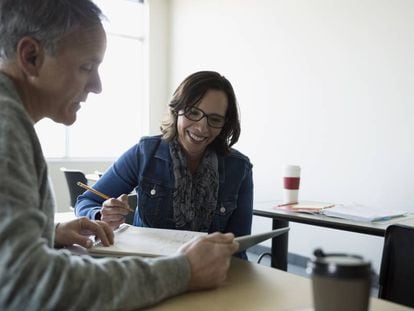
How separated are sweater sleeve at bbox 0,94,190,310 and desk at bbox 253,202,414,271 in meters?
1.25

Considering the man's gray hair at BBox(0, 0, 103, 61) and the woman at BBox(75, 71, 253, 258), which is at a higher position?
the man's gray hair at BBox(0, 0, 103, 61)

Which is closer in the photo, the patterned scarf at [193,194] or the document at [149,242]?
the document at [149,242]

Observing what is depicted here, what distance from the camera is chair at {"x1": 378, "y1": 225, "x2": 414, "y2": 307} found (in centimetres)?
129

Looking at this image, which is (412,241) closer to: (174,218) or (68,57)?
(174,218)

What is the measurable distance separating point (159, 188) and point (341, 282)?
1.11m

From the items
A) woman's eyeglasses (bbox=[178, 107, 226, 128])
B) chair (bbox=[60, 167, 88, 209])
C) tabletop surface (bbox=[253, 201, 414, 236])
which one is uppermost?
woman's eyeglasses (bbox=[178, 107, 226, 128])

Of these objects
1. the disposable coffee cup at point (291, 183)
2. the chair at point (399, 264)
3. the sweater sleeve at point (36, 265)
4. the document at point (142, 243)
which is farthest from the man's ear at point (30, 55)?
the disposable coffee cup at point (291, 183)

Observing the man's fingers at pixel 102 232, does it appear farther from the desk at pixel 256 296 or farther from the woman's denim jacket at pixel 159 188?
the woman's denim jacket at pixel 159 188

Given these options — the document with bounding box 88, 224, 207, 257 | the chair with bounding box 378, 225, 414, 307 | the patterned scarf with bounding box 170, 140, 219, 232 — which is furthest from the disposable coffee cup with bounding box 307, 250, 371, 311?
the patterned scarf with bounding box 170, 140, 219, 232

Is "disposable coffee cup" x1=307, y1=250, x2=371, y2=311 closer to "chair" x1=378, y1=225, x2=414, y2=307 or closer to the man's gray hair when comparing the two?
the man's gray hair

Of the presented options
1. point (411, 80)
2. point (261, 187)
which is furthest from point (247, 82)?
point (411, 80)

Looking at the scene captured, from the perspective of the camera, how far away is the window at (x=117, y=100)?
17.3 ft

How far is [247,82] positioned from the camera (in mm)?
4430

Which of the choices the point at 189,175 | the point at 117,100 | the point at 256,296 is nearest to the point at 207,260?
the point at 256,296
